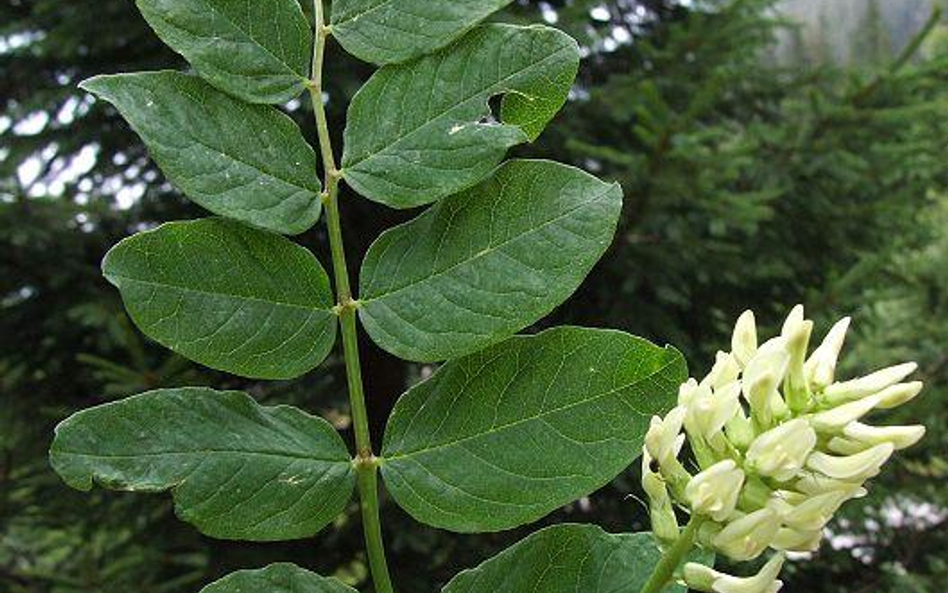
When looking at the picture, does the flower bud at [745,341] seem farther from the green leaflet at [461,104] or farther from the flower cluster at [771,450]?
the green leaflet at [461,104]

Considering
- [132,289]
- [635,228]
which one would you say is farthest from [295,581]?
[635,228]

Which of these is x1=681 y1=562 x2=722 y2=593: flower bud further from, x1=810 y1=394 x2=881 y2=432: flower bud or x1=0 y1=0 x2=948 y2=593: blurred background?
x1=0 y1=0 x2=948 y2=593: blurred background

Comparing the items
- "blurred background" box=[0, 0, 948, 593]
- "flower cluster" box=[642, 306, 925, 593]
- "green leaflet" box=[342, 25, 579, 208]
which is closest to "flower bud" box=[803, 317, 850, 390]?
"flower cluster" box=[642, 306, 925, 593]

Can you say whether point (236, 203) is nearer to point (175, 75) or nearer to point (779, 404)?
point (175, 75)

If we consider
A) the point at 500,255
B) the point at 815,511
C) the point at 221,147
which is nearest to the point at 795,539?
the point at 815,511

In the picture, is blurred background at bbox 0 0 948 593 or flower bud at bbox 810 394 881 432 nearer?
flower bud at bbox 810 394 881 432

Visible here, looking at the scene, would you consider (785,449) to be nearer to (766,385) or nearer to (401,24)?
(766,385)
